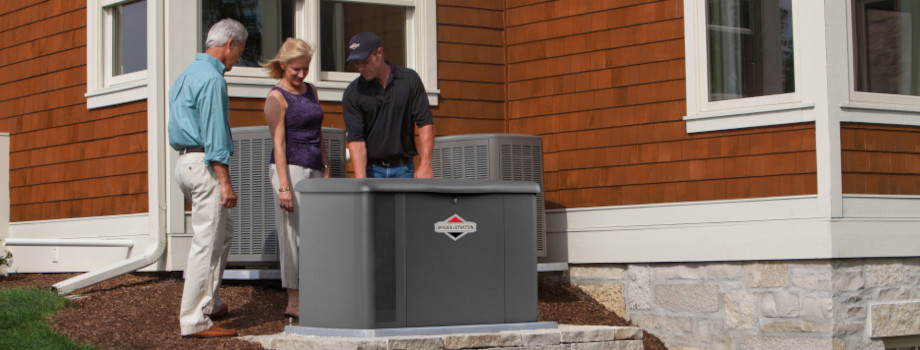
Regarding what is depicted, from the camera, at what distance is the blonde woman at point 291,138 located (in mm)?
6324

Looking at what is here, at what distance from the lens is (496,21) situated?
9062mm

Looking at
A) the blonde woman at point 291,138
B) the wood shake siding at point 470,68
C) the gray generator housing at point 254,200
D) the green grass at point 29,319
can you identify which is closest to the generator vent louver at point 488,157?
the wood shake siding at point 470,68

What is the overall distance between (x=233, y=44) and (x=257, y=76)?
2.03 meters

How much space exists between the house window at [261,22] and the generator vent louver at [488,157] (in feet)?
4.67

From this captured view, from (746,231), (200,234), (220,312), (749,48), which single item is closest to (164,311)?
(220,312)

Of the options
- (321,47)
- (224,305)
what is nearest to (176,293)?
(224,305)

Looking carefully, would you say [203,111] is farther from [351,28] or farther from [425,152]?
[351,28]

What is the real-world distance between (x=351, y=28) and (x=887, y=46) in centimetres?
386

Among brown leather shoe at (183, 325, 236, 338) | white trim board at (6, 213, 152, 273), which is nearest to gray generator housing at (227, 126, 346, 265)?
white trim board at (6, 213, 152, 273)

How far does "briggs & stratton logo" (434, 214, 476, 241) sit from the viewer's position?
226 inches

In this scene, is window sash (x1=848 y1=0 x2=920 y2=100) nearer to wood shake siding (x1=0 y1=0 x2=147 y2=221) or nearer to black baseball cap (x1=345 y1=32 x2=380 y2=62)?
black baseball cap (x1=345 y1=32 x2=380 y2=62)

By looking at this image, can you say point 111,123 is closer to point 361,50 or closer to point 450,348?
point 361,50

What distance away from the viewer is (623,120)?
27.2 feet

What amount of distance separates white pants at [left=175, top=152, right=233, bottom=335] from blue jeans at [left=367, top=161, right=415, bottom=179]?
3.13 ft
